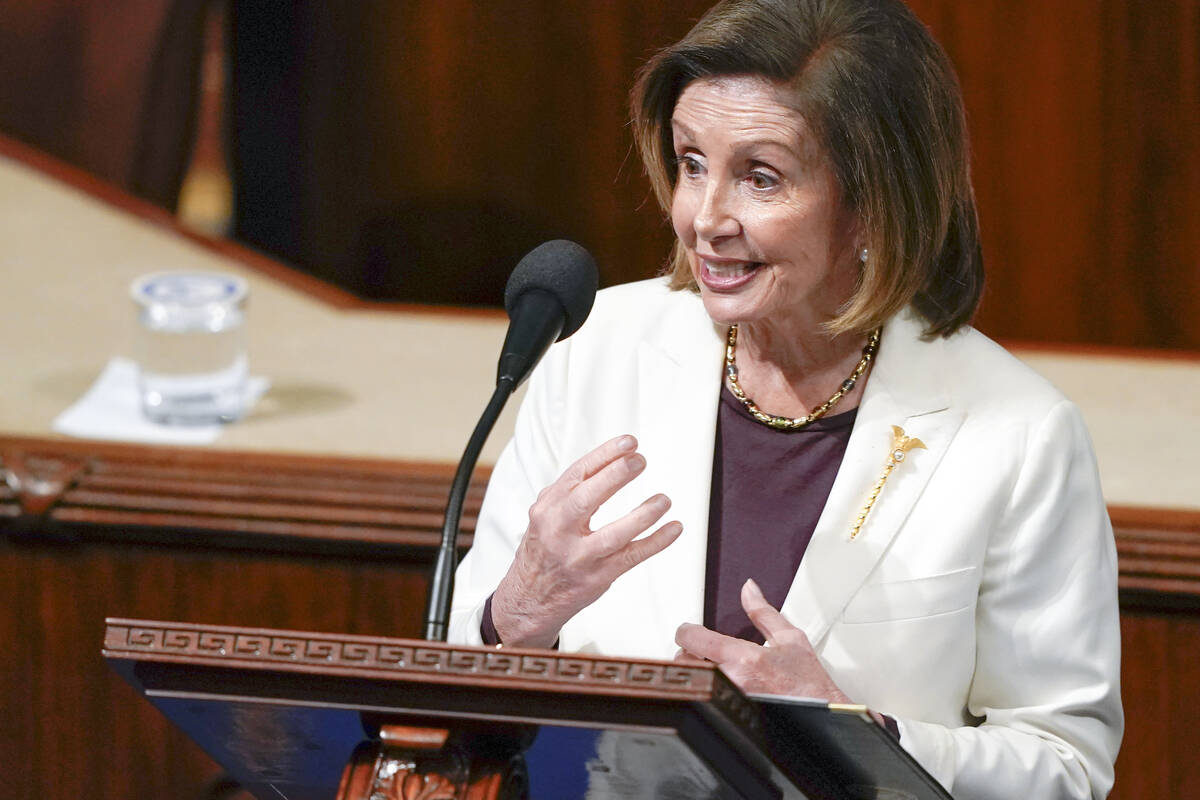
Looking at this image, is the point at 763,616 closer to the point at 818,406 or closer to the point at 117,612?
the point at 818,406

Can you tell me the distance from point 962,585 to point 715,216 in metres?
0.44

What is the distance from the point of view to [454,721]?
1252mm

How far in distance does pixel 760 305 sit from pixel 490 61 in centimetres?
188

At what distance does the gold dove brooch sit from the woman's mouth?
0.23 meters

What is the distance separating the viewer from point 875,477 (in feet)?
5.95

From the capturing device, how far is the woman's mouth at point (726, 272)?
69.5 inches

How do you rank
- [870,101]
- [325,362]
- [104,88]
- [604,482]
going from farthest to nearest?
[104,88], [325,362], [870,101], [604,482]

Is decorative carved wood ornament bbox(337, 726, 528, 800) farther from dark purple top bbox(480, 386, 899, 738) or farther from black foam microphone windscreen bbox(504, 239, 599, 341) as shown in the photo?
dark purple top bbox(480, 386, 899, 738)

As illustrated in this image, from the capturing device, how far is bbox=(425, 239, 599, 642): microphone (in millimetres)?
1420

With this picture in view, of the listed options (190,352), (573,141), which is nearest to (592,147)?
(573,141)

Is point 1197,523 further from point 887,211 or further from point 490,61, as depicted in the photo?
point 490,61

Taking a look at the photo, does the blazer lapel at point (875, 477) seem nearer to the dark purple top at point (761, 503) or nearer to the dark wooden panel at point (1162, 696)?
the dark purple top at point (761, 503)

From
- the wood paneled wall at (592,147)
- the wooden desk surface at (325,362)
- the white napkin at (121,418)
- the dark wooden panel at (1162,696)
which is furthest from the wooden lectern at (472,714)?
the wood paneled wall at (592,147)

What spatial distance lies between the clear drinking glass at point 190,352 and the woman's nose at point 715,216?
132cm
